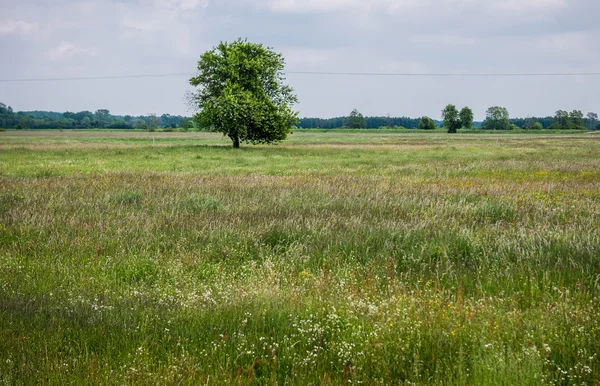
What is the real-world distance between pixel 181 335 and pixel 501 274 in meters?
4.17

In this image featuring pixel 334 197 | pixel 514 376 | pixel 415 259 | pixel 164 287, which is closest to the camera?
pixel 514 376

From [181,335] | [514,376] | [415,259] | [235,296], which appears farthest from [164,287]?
[514,376]

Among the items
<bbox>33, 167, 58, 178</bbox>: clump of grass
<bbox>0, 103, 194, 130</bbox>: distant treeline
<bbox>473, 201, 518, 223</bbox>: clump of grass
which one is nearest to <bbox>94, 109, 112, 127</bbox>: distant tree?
<bbox>0, 103, 194, 130</bbox>: distant treeline

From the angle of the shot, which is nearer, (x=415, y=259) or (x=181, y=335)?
(x=181, y=335)

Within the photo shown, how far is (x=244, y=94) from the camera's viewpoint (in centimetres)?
4278

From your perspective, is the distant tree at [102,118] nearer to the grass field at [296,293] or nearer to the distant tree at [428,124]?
the distant tree at [428,124]

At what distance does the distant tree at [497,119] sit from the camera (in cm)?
18100

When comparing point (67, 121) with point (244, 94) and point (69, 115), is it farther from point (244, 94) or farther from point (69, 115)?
point (244, 94)

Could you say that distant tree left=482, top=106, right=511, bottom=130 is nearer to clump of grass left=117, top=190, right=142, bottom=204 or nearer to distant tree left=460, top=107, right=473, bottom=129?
distant tree left=460, top=107, right=473, bottom=129

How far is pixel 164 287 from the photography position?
19.6 ft

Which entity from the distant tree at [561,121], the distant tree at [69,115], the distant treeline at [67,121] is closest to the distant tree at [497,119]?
the distant tree at [561,121]

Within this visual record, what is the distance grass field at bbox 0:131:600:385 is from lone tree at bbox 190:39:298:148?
104 ft

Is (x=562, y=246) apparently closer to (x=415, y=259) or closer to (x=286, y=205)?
(x=415, y=259)

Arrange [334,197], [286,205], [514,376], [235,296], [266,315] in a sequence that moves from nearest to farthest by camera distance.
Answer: [514,376] < [266,315] < [235,296] < [286,205] < [334,197]
